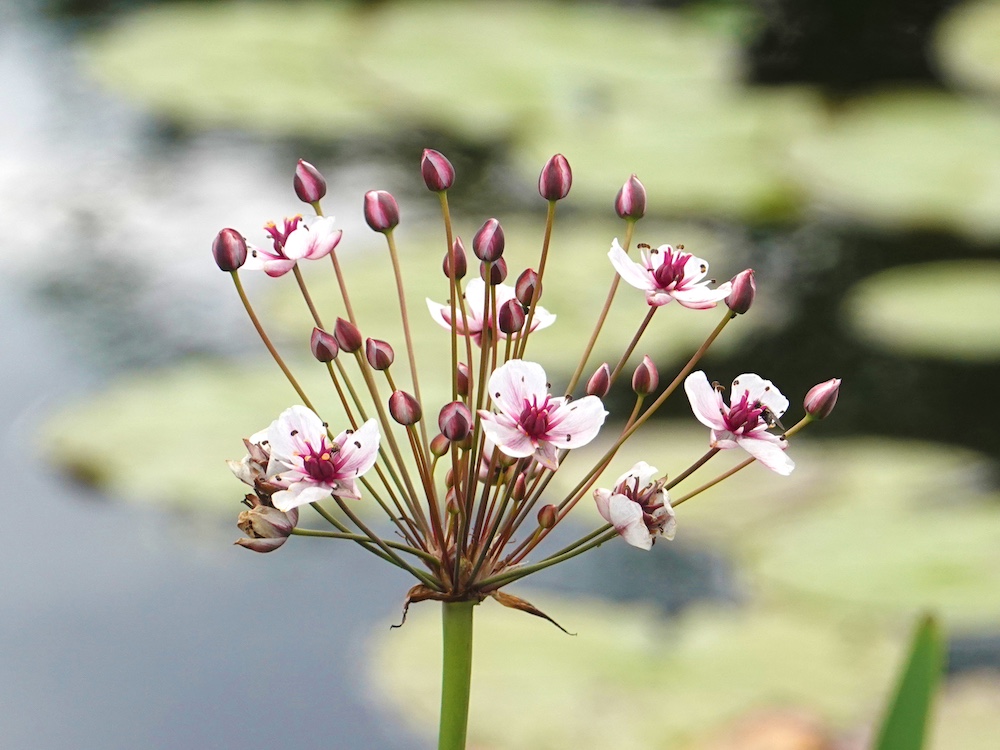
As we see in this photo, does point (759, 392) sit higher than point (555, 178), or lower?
lower

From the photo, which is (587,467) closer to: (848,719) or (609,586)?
(609,586)

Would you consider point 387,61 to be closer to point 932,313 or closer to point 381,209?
point 932,313

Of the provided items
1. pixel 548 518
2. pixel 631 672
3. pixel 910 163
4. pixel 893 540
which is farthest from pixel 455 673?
pixel 910 163

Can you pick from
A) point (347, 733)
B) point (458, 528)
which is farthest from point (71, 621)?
point (458, 528)

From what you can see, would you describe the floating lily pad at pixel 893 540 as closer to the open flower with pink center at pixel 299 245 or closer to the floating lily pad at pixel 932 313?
the floating lily pad at pixel 932 313

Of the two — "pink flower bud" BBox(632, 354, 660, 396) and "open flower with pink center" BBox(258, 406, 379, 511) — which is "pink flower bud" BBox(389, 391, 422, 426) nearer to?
"open flower with pink center" BBox(258, 406, 379, 511)

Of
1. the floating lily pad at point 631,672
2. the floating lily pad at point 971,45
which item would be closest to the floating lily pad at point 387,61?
the floating lily pad at point 971,45
